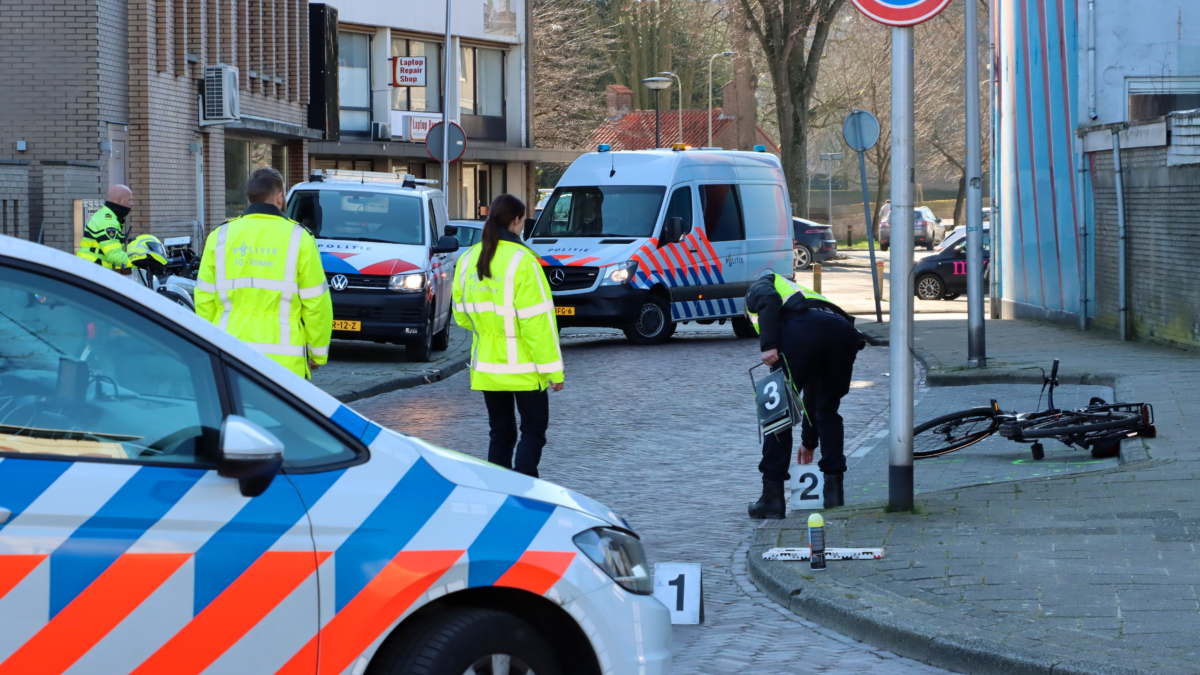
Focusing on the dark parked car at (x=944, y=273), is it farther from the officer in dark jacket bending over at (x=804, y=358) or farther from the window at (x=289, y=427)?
the window at (x=289, y=427)

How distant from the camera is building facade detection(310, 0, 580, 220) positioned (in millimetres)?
38094

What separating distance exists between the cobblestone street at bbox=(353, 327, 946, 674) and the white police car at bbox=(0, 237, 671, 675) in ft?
5.83

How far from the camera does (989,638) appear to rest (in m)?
5.11

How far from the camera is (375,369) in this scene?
49.1 feet

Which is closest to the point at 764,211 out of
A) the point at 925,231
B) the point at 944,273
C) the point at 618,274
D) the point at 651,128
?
the point at 618,274

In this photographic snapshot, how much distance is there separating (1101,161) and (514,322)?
13.3 m

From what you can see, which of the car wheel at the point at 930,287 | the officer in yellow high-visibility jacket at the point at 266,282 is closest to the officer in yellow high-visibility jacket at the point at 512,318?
the officer in yellow high-visibility jacket at the point at 266,282

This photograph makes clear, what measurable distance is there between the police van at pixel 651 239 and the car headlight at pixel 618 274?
0.01 metres

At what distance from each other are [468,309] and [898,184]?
2.30 m

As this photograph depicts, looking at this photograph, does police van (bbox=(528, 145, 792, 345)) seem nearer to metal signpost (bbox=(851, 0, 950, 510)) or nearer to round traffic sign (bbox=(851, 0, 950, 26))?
metal signpost (bbox=(851, 0, 950, 510))

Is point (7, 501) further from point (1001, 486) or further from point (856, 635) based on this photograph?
point (1001, 486)

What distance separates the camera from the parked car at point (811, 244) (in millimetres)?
41969

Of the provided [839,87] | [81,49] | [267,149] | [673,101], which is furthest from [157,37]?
[673,101]

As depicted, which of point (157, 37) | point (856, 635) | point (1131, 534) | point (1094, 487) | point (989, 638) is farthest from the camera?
point (157, 37)
